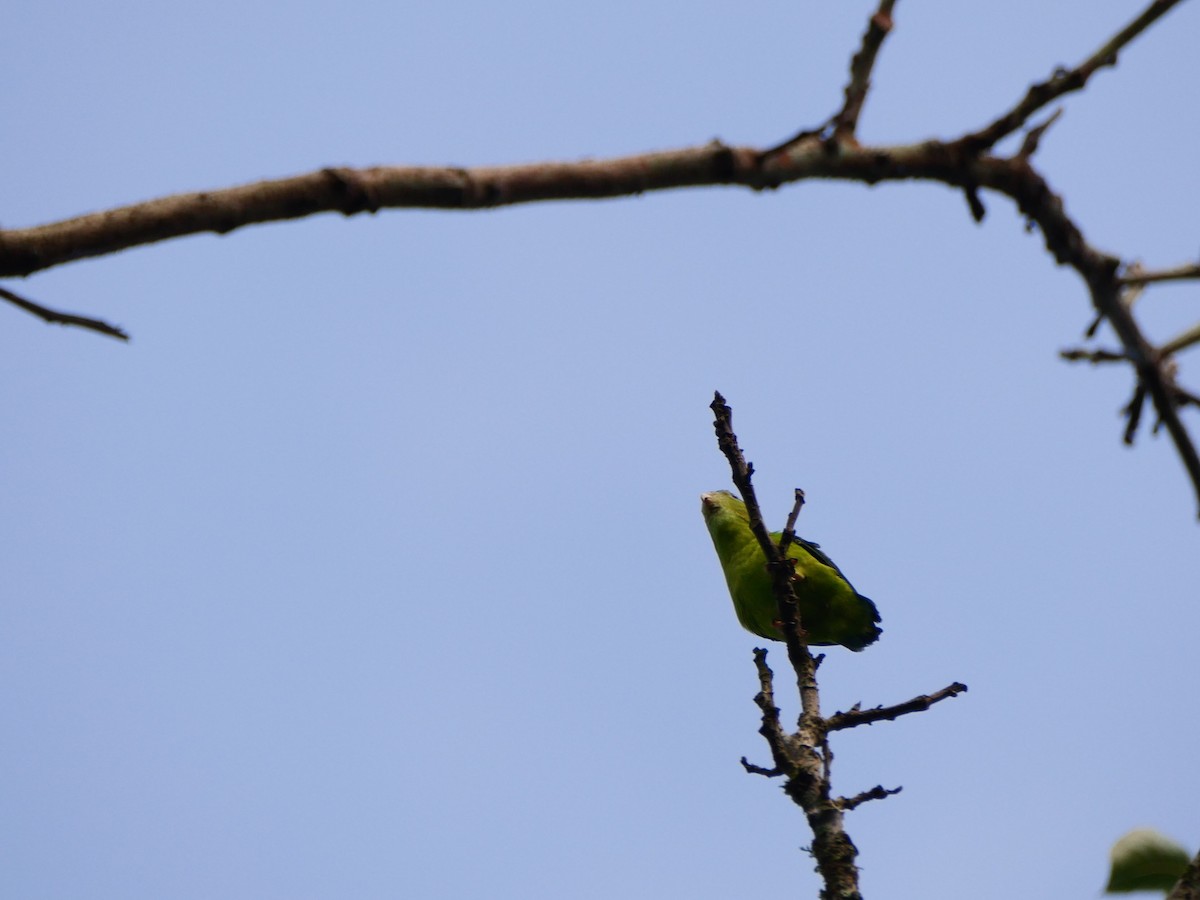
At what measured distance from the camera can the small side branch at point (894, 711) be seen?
556 cm

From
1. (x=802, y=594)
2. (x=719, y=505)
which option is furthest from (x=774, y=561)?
(x=719, y=505)

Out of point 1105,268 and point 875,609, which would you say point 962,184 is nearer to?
point 1105,268

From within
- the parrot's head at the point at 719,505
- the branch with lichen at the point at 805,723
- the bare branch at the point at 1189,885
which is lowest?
the bare branch at the point at 1189,885

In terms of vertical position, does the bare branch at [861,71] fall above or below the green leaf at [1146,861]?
above

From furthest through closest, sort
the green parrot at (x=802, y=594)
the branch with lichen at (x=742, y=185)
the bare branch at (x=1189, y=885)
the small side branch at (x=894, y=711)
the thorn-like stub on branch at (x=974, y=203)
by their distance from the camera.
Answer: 1. the green parrot at (x=802, y=594)
2. the small side branch at (x=894, y=711)
3. the bare branch at (x=1189, y=885)
4. the thorn-like stub on branch at (x=974, y=203)
5. the branch with lichen at (x=742, y=185)

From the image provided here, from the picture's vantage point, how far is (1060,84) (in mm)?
2484

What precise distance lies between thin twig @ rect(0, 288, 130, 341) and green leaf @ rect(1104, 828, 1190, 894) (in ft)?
14.9

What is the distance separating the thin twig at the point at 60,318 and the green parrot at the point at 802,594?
5.36m

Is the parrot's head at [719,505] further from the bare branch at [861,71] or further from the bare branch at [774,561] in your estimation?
the bare branch at [861,71]

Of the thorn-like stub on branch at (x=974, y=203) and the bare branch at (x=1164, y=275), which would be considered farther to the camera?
the thorn-like stub on branch at (x=974, y=203)

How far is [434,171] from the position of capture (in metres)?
2.49

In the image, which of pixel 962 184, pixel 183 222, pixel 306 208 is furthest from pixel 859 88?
pixel 183 222

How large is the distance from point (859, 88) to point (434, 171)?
44.7 inches

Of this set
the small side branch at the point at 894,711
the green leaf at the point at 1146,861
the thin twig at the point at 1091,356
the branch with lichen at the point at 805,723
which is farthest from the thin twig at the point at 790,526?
the thin twig at the point at 1091,356
